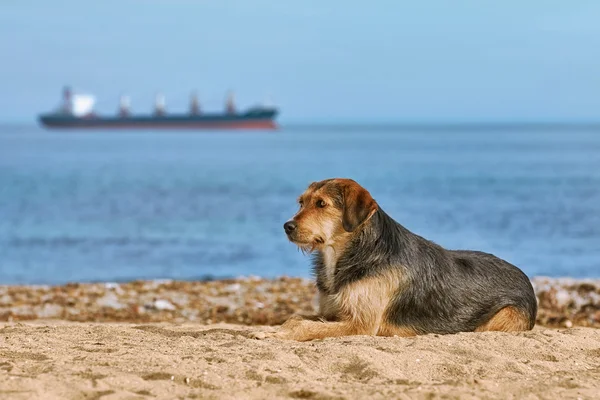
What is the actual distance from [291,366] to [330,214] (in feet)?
5.38

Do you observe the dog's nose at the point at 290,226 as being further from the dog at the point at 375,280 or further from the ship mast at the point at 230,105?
the ship mast at the point at 230,105

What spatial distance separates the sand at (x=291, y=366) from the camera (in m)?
5.33

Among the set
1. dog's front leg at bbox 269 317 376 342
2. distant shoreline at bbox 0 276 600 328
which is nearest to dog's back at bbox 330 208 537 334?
dog's front leg at bbox 269 317 376 342

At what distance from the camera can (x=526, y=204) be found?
36.0 m

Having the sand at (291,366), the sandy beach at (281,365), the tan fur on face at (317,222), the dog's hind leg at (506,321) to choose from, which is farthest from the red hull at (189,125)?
the sand at (291,366)

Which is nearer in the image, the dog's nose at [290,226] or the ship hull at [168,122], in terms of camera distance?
the dog's nose at [290,226]

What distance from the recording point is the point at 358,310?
7.33 meters

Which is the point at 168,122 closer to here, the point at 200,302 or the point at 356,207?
the point at 200,302

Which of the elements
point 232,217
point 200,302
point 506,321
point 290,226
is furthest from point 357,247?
point 232,217

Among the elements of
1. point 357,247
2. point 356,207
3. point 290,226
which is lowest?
point 357,247

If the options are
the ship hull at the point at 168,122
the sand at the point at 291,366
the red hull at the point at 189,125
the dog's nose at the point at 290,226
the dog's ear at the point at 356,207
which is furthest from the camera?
the red hull at the point at 189,125

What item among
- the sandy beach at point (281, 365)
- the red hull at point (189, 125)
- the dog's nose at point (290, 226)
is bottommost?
the red hull at point (189, 125)

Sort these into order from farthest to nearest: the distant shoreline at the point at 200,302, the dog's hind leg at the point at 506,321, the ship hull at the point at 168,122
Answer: the ship hull at the point at 168,122, the distant shoreline at the point at 200,302, the dog's hind leg at the point at 506,321

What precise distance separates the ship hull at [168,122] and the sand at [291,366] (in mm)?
128529
